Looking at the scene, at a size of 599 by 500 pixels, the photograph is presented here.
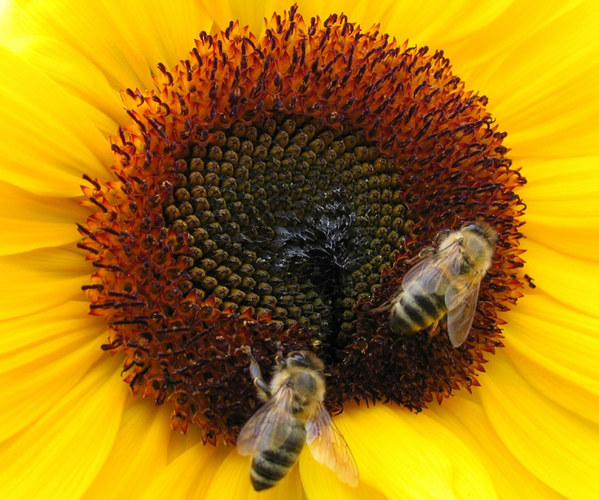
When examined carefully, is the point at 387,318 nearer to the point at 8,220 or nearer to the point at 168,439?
the point at 168,439

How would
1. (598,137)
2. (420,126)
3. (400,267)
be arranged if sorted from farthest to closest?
(598,137) < (420,126) < (400,267)

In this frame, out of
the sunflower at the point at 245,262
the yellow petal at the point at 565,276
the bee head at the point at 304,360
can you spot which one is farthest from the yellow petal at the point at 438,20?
the bee head at the point at 304,360

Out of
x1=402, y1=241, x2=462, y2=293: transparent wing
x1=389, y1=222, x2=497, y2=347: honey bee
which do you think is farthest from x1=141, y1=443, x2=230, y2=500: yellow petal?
x1=402, y1=241, x2=462, y2=293: transparent wing

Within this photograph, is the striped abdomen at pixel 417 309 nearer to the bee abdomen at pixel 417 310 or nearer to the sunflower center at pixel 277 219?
the bee abdomen at pixel 417 310

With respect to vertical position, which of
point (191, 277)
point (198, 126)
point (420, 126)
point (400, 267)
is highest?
point (420, 126)

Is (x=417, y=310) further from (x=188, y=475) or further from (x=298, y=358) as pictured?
(x=188, y=475)

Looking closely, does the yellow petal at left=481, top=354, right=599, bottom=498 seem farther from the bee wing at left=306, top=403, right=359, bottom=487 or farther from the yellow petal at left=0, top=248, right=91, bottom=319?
the yellow petal at left=0, top=248, right=91, bottom=319

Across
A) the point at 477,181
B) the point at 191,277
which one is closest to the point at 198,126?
the point at 191,277
